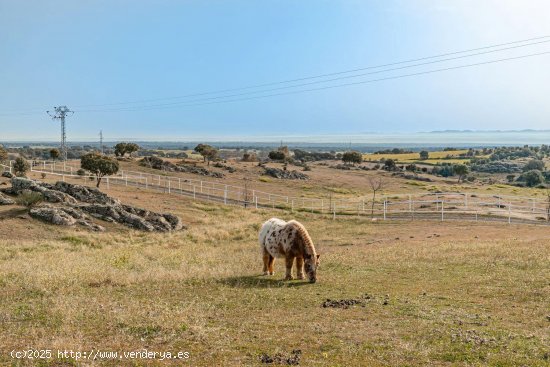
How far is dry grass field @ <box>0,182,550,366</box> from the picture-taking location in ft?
30.2

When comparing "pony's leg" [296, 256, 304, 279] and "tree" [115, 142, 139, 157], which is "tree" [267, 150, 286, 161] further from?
"pony's leg" [296, 256, 304, 279]

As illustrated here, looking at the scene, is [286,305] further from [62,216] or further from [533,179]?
[533,179]

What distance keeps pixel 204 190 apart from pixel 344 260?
136 feet

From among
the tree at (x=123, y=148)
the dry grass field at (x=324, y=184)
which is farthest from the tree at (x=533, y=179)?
the tree at (x=123, y=148)

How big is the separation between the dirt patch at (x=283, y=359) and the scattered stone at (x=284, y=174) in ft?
249

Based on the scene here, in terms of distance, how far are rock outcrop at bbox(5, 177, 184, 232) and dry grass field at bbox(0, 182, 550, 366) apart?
14.5 ft

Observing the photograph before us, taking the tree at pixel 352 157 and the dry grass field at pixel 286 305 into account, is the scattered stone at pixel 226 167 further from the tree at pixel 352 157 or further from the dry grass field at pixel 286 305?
the dry grass field at pixel 286 305

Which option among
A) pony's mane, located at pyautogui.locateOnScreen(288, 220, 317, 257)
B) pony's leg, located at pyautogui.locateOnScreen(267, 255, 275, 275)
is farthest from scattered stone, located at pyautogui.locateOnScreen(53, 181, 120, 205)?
pony's mane, located at pyautogui.locateOnScreen(288, 220, 317, 257)

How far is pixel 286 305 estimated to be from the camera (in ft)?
43.5

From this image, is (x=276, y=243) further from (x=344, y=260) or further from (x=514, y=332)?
(x=514, y=332)

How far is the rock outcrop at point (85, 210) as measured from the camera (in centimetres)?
3220

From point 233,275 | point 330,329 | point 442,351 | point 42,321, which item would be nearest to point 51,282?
point 42,321

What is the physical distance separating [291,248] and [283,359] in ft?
29.2

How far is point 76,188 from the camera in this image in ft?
131
